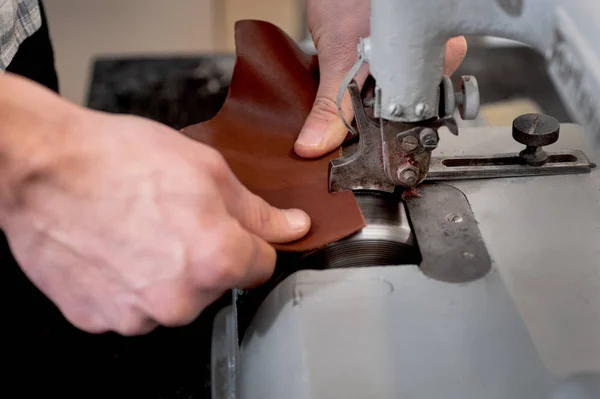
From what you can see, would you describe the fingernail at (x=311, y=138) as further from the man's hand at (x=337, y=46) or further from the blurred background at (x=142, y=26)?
the blurred background at (x=142, y=26)

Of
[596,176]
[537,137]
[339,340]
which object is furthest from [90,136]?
[596,176]

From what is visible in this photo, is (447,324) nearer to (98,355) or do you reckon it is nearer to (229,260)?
(229,260)

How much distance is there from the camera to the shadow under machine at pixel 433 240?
0.70 m

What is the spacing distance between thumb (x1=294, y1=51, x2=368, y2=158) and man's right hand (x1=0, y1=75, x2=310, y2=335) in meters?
0.26

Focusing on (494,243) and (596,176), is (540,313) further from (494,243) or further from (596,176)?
(596,176)

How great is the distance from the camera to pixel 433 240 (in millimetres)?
857

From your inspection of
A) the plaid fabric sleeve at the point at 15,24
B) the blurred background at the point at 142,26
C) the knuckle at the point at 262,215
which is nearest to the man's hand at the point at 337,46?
the knuckle at the point at 262,215

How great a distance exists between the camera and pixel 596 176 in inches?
38.2

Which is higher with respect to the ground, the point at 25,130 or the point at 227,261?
the point at 25,130

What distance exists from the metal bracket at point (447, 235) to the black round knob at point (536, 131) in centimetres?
12

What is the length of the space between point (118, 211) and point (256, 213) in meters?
0.18

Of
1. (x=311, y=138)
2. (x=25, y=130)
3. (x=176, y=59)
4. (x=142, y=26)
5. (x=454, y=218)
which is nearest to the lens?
(x=25, y=130)

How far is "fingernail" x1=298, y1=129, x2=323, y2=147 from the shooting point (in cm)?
99

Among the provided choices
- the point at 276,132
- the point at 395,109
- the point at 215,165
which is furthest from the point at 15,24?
the point at 395,109
